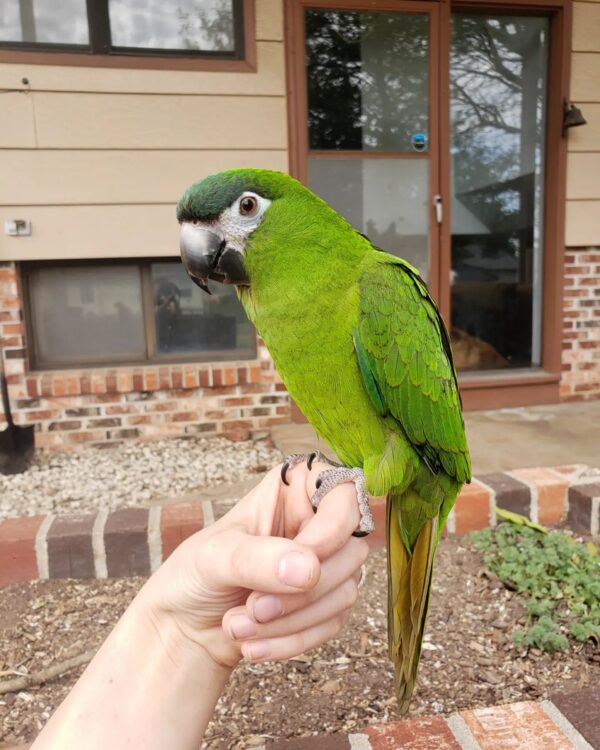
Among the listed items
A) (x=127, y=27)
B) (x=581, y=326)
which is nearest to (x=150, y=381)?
(x=127, y=27)

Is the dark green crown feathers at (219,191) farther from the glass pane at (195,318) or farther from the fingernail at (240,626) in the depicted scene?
the glass pane at (195,318)

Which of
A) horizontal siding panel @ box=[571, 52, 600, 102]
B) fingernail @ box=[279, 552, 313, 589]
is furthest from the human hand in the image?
horizontal siding panel @ box=[571, 52, 600, 102]

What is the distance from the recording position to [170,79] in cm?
376

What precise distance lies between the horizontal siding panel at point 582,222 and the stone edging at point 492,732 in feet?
12.7

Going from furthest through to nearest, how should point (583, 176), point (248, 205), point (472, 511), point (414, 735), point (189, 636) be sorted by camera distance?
point (583, 176) → point (472, 511) → point (248, 205) → point (414, 735) → point (189, 636)

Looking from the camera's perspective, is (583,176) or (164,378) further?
(583,176)

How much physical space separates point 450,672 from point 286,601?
3.54 feet

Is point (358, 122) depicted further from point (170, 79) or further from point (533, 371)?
point (533, 371)

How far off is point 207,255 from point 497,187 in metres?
3.80

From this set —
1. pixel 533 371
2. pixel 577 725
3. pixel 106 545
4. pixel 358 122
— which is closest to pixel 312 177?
pixel 358 122

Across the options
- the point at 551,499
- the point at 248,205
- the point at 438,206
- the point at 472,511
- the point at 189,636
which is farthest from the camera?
the point at 438,206

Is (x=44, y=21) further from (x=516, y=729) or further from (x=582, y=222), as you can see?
(x=516, y=729)

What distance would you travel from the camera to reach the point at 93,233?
380 cm

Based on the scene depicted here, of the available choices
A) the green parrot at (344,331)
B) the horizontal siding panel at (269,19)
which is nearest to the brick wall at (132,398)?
the horizontal siding panel at (269,19)
